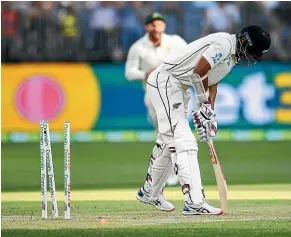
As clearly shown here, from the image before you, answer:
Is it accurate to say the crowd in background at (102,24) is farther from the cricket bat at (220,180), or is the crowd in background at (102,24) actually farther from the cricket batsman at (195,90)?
the cricket bat at (220,180)

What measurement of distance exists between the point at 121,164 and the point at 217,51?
6.57m

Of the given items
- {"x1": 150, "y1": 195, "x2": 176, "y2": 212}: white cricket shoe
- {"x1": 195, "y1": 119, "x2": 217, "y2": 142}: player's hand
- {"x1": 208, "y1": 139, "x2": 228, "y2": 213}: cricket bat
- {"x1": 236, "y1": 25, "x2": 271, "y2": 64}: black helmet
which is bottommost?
{"x1": 150, "y1": 195, "x2": 176, "y2": 212}: white cricket shoe

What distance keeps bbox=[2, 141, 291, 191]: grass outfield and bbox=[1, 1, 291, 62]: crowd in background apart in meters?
1.56

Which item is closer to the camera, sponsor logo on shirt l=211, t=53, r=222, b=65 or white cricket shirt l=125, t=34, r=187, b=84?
sponsor logo on shirt l=211, t=53, r=222, b=65

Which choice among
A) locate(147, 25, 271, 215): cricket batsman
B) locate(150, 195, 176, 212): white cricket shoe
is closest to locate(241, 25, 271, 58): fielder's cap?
locate(147, 25, 271, 215): cricket batsman

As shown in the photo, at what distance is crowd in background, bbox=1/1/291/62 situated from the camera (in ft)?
56.6

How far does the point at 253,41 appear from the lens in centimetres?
779

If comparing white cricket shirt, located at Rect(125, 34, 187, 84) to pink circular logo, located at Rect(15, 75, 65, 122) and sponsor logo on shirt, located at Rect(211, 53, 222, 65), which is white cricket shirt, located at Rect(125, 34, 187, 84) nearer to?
sponsor logo on shirt, located at Rect(211, 53, 222, 65)

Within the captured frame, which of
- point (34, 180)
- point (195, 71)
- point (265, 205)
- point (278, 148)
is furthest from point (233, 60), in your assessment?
point (278, 148)

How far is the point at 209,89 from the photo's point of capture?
8250 mm

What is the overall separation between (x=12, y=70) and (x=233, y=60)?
30.9 ft

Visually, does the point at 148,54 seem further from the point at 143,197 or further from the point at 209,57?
the point at 209,57

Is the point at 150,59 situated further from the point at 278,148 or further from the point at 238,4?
the point at 238,4

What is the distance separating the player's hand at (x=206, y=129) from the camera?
7988 mm
